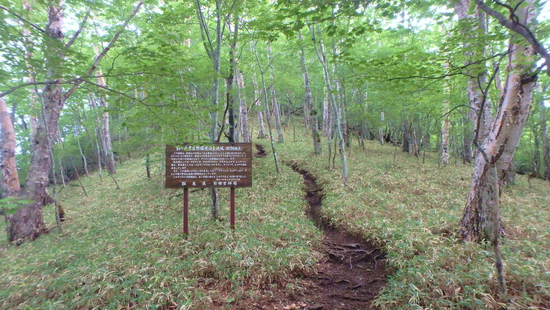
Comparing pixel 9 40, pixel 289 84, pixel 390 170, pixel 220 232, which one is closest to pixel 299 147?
pixel 289 84

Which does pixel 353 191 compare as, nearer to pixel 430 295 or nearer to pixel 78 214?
pixel 430 295

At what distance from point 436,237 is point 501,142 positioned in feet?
7.14

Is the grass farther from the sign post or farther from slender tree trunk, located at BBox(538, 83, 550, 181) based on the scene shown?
slender tree trunk, located at BBox(538, 83, 550, 181)

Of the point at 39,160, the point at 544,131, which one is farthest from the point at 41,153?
the point at 544,131

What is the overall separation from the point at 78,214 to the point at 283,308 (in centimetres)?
1050

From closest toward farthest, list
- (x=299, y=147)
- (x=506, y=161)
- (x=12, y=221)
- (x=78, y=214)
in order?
(x=506, y=161)
(x=12, y=221)
(x=78, y=214)
(x=299, y=147)

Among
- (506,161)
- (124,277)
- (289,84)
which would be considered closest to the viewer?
(124,277)

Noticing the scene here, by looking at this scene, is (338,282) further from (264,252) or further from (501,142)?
(501,142)

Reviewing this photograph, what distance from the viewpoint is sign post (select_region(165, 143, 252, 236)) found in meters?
5.86

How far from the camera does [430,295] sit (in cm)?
346

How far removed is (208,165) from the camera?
6.03m

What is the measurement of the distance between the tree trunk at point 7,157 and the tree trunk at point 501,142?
40.3 feet

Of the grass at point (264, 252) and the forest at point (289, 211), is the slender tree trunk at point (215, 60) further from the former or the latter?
the grass at point (264, 252)

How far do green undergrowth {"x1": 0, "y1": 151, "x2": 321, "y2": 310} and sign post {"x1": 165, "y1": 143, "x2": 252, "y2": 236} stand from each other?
954 mm
